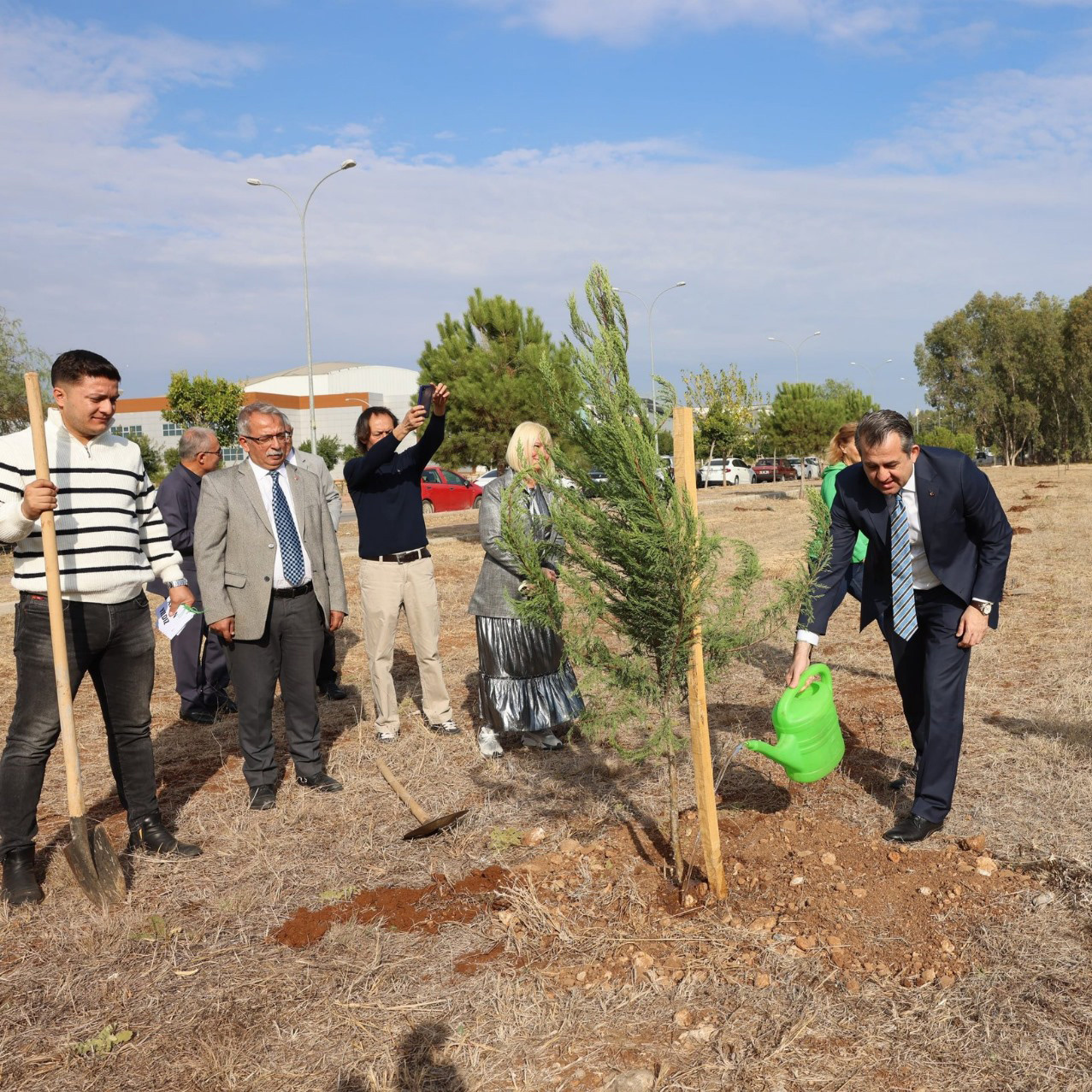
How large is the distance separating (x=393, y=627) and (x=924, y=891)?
339 cm

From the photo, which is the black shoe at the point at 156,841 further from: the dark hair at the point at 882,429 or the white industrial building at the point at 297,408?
the white industrial building at the point at 297,408

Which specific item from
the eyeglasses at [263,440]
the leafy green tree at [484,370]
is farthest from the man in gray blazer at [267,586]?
the leafy green tree at [484,370]

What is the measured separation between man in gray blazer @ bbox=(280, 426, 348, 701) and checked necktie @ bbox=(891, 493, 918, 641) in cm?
296

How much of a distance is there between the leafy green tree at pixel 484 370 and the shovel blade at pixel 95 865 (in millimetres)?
14292

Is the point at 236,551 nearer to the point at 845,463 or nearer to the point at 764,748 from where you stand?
the point at 764,748

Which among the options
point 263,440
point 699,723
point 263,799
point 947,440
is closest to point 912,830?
point 699,723

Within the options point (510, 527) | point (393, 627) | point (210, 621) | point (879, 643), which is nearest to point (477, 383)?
point (879, 643)

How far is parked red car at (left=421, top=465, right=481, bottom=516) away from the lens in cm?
2573

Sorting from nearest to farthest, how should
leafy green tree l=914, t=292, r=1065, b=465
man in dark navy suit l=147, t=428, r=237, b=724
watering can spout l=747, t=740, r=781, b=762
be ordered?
watering can spout l=747, t=740, r=781, b=762 → man in dark navy suit l=147, t=428, r=237, b=724 → leafy green tree l=914, t=292, r=1065, b=465

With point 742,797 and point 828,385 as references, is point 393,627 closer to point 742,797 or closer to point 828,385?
point 742,797

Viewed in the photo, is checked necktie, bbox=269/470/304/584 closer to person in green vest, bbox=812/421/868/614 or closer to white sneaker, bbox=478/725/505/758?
white sneaker, bbox=478/725/505/758

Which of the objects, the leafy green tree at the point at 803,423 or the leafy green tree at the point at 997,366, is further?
the leafy green tree at the point at 997,366

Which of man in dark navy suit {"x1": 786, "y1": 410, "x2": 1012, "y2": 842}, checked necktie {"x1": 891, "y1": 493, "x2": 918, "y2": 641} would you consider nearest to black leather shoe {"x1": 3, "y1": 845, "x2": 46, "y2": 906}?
man in dark navy suit {"x1": 786, "y1": 410, "x2": 1012, "y2": 842}

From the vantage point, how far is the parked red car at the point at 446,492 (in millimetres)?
25734
